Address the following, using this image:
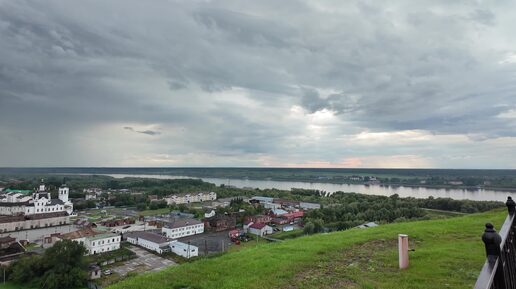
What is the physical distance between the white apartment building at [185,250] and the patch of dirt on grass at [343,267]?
55.9 ft

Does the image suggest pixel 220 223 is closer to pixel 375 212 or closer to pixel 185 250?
pixel 185 250

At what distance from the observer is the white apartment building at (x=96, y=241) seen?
22.5 m

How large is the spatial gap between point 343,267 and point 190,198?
51304 mm

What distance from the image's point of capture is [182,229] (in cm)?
2808

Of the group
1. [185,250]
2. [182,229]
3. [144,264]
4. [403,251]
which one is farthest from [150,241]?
[403,251]

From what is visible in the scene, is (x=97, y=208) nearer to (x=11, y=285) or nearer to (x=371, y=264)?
(x=11, y=285)

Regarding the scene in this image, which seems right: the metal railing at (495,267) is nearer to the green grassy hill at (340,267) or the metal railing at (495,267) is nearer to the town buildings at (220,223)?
the green grassy hill at (340,267)

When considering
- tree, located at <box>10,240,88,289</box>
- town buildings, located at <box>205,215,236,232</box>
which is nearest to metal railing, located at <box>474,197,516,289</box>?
tree, located at <box>10,240,88,289</box>

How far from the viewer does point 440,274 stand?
453 cm

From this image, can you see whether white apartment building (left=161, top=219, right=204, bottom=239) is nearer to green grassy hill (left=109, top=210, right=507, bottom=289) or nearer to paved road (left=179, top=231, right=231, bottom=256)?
paved road (left=179, top=231, right=231, bottom=256)

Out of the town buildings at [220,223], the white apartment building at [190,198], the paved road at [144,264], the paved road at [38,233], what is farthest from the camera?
the white apartment building at [190,198]

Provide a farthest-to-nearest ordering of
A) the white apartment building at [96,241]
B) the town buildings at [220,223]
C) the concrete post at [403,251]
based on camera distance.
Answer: the town buildings at [220,223]
the white apartment building at [96,241]
the concrete post at [403,251]

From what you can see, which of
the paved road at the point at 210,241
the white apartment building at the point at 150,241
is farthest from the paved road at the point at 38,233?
the paved road at the point at 210,241

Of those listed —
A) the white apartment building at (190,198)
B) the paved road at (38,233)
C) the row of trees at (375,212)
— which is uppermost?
the row of trees at (375,212)
